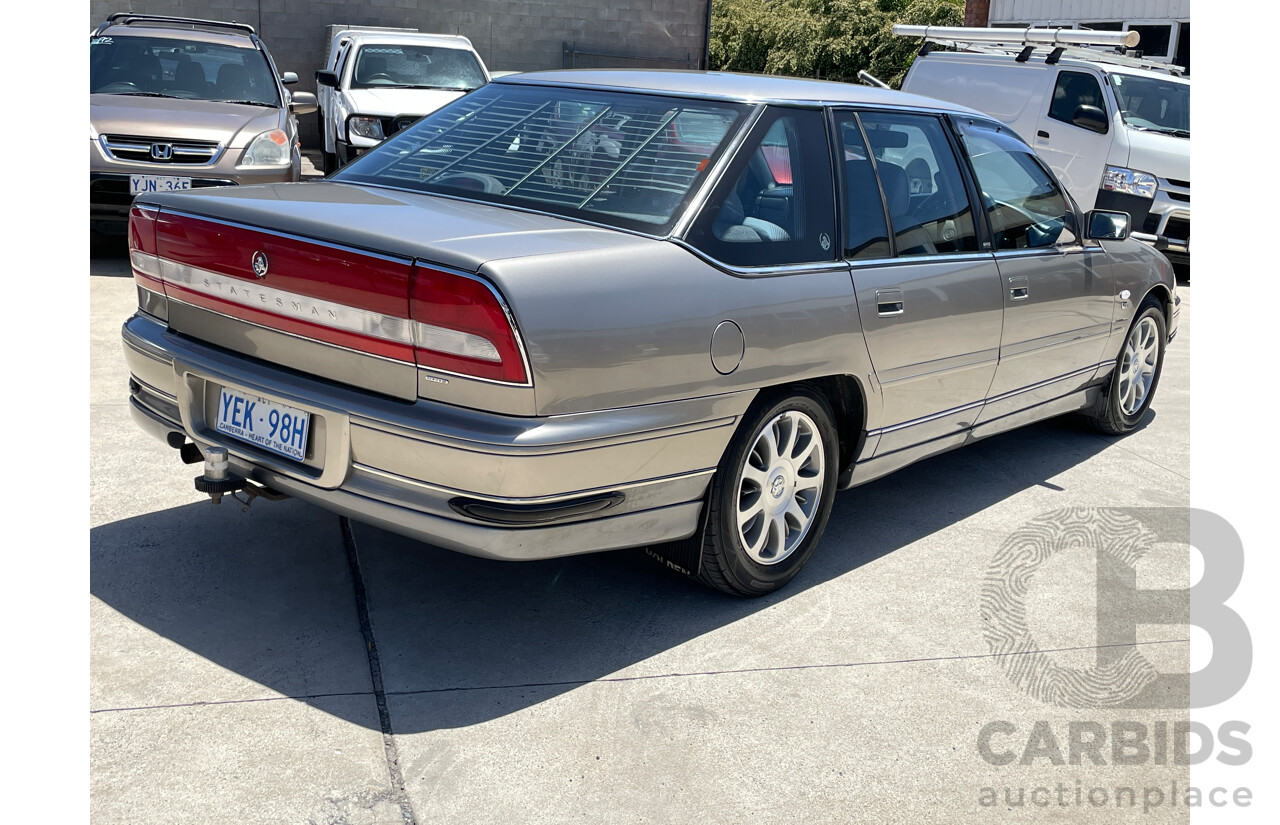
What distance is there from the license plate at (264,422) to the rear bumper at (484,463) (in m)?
0.03

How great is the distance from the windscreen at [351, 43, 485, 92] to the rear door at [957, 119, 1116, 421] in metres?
8.90

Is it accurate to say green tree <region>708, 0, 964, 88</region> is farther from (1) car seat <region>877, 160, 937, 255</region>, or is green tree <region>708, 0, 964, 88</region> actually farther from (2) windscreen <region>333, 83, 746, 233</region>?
(2) windscreen <region>333, 83, 746, 233</region>

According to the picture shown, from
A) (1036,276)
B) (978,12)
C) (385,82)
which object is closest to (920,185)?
(1036,276)

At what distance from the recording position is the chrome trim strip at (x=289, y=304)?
300cm

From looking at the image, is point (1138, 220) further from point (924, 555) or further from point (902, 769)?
point (902, 769)

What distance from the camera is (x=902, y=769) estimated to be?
2988 millimetres

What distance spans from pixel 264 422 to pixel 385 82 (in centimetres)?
1041

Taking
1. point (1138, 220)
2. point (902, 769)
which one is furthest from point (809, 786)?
point (1138, 220)

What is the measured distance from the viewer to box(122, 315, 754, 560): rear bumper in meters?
2.96

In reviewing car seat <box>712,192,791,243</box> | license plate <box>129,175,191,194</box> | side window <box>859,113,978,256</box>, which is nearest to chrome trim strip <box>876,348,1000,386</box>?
side window <box>859,113,978,256</box>

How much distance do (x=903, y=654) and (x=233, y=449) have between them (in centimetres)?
208

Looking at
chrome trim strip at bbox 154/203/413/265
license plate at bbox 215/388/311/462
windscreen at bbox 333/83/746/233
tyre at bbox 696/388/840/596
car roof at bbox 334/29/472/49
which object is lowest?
tyre at bbox 696/388/840/596

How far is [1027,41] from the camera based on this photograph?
12.0 m

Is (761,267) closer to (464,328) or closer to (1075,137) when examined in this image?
(464,328)
